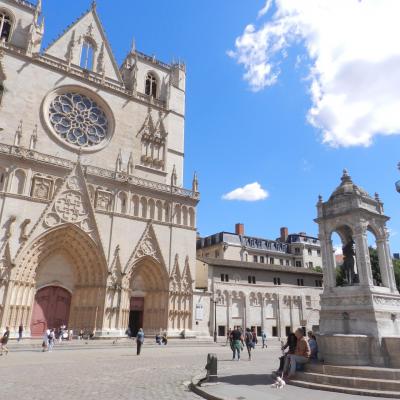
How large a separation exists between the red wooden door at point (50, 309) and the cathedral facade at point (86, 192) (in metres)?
A: 0.08

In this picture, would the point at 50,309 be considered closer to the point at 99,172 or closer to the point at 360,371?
the point at 99,172

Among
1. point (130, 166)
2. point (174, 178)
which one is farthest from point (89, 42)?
point (174, 178)

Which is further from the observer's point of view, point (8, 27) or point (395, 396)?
point (8, 27)

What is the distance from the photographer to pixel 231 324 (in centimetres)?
4091

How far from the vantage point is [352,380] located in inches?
352

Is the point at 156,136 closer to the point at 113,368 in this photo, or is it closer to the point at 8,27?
the point at 8,27

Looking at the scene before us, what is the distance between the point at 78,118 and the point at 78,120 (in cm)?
26

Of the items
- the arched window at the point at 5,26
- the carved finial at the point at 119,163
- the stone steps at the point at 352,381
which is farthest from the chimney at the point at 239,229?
the stone steps at the point at 352,381

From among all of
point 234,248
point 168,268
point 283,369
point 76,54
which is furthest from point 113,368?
point 234,248

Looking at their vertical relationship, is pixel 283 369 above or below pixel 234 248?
below

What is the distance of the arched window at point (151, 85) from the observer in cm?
4192

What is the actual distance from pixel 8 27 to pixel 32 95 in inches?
303

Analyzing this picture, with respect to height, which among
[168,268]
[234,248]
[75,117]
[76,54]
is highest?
[76,54]

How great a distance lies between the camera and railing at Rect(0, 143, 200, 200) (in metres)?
28.1
